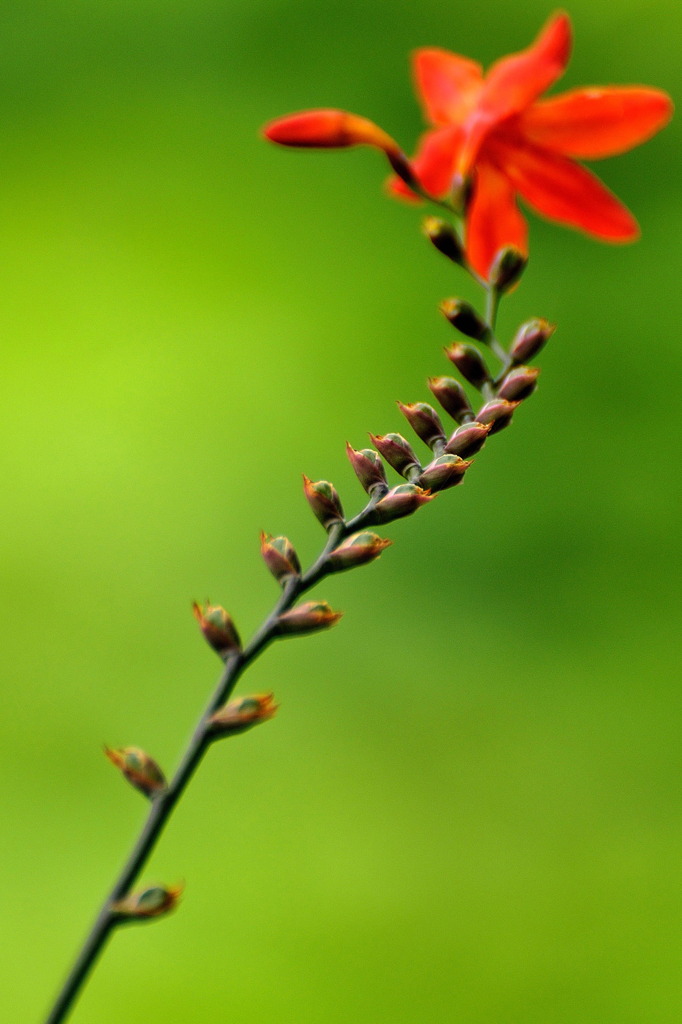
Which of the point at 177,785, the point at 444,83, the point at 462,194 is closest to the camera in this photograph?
the point at 177,785

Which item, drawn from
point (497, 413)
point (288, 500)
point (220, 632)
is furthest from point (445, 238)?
point (288, 500)

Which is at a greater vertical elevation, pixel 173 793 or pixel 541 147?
pixel 541 147

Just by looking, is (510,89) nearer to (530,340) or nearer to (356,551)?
(530,340)

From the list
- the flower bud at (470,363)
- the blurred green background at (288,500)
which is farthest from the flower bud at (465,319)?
the blurred green background at (288,500)

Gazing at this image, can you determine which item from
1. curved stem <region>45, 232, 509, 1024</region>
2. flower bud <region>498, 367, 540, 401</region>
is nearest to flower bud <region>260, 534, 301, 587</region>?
curved stem <region>45, 232, 509, 1024</region>

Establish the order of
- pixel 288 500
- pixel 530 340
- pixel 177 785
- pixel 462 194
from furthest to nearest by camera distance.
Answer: pixel 288 500 → pixel 462 194 → pixel 530 340 → pixel 177 785

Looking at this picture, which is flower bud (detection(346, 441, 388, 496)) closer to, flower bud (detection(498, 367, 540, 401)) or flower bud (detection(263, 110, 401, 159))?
flower bud (detection(498, 367, 540, 401))
